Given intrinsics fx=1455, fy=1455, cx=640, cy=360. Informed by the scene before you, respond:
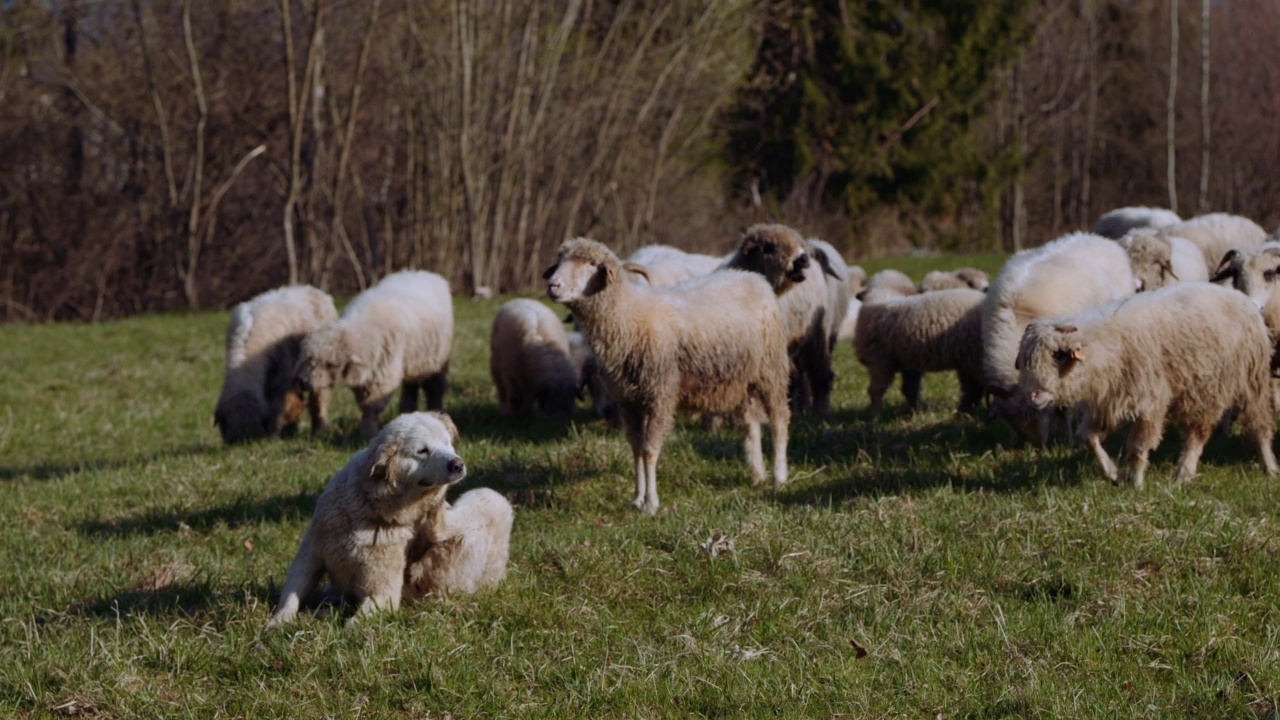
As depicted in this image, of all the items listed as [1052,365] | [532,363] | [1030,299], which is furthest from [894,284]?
[1052,365]

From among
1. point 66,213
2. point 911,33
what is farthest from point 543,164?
point 911,33

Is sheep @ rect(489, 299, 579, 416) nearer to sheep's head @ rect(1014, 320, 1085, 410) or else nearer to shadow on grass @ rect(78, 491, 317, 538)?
shadow on grass @ rect(78, 491, 317, 538)

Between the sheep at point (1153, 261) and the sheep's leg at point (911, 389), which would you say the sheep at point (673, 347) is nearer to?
the sheep's leg at point (911, 389)

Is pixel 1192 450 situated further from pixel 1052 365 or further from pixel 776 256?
pixel 776 256

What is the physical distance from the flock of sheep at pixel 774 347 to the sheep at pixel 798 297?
0.06 ft

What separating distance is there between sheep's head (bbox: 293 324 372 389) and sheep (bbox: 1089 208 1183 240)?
22.7 feet

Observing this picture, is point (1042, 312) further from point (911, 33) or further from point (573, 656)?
point (911, 33)

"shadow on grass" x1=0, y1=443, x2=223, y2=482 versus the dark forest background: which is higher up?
the dark forest background

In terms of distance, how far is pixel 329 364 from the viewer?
10562 mm

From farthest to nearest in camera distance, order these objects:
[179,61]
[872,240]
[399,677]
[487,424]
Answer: [872,240] → [179,61] → [487,424] → [399,677]

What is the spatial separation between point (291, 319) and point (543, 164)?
12.4 meters

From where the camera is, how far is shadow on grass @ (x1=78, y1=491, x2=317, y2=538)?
8.24 m

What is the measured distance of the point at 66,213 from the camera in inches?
953

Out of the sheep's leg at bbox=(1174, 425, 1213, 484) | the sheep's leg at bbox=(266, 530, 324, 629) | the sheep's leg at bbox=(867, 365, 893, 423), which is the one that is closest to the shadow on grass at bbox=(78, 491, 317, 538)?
the sheep's leg at bbox=(266, 530, 324, 629)
